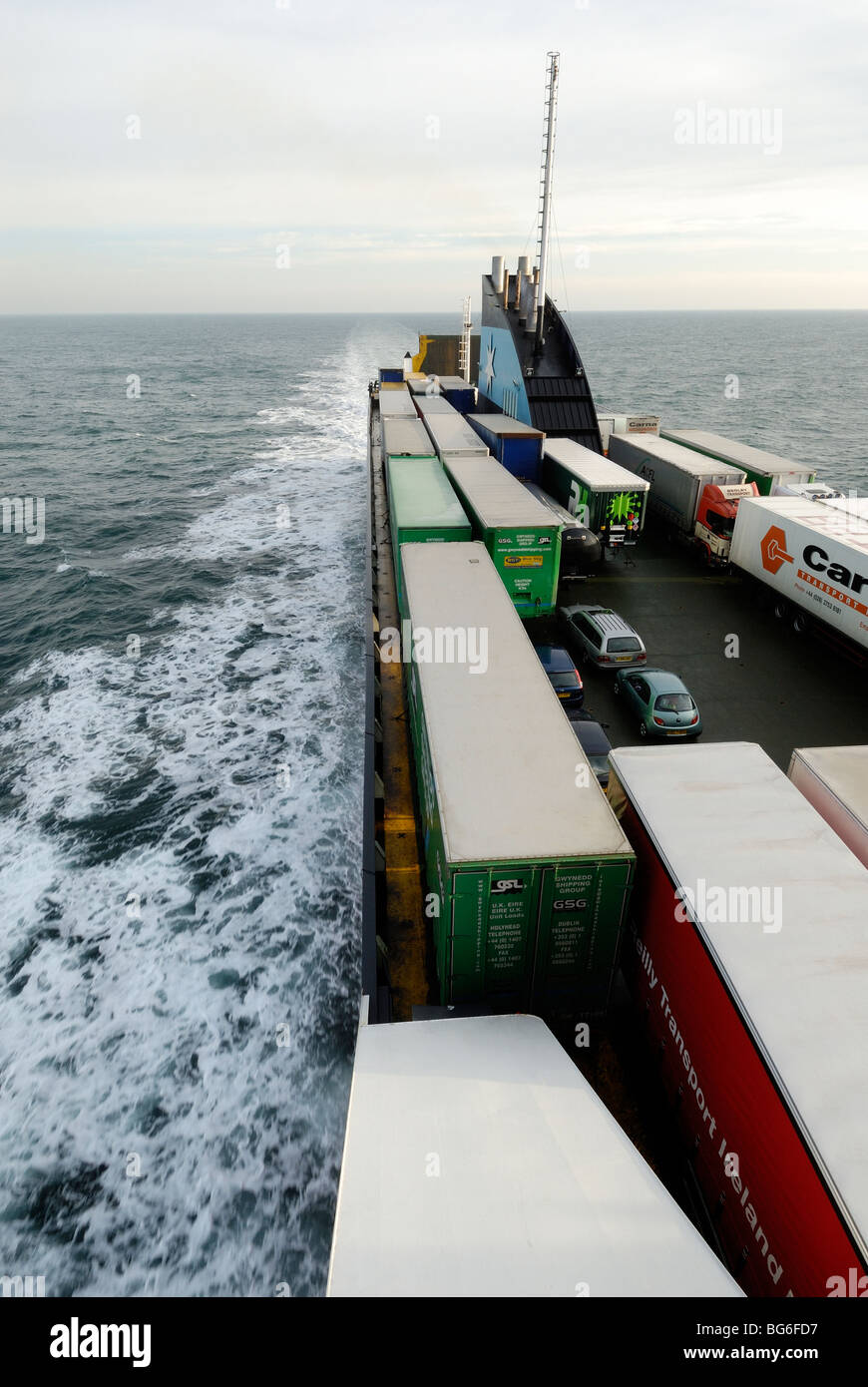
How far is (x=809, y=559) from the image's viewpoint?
66.8ft

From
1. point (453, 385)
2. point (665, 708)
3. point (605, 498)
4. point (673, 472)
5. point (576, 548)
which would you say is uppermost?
point (453, 385)

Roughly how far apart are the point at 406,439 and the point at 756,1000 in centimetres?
3260

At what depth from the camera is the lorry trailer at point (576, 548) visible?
24344mm

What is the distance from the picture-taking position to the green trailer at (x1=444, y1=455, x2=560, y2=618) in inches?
775

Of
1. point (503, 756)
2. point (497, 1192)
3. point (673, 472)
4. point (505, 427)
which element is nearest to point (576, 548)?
point (673, 472)

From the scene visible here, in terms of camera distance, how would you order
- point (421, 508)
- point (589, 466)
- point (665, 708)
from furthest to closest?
point (589, 466), point (421, 508), point (665, 708)

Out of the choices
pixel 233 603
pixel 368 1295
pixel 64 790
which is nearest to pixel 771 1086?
pixel 368 1295

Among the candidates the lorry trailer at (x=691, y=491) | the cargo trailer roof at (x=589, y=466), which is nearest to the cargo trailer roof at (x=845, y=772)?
the cargo trailer roof at (x=589, y=466)

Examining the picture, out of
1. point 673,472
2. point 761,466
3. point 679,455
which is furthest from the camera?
point 679,455

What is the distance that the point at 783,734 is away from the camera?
17016mm

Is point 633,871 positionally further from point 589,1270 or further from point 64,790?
point 64,790

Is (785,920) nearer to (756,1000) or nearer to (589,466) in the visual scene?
(756,1000)

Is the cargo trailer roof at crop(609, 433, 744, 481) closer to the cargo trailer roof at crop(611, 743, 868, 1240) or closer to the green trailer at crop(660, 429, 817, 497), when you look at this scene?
the green trailer at crop(660, 429, 817, 497)

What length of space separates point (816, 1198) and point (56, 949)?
15.4 meters
